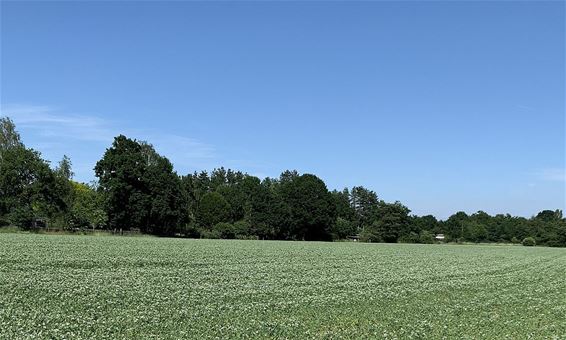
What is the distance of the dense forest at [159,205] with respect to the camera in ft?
277

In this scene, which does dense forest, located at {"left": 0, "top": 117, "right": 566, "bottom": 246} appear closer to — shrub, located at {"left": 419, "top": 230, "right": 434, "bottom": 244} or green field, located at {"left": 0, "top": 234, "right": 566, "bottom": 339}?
shrub, located at {"left": 419, "top": 230, "right": 434, "bottom": 244}

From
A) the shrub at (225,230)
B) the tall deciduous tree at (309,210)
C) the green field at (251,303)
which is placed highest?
the tall deciduous tree at (309,210)

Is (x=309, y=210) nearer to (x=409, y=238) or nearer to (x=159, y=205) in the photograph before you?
(x=409, y=238)

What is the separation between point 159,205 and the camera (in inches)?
3866

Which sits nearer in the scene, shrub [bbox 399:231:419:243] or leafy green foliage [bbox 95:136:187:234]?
leafy green foliage [bbox 95:136:187:234]

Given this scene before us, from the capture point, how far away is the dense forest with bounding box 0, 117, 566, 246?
84.4m

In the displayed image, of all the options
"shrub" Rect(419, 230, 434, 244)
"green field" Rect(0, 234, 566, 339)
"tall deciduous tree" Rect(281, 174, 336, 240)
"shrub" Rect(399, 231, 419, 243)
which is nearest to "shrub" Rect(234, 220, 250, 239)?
"tall deciduous tree" Rect(281, 174, 336, 240)

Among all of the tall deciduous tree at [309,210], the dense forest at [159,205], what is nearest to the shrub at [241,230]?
the dense forest at [159,205]

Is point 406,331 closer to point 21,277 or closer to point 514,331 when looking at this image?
point 514,331

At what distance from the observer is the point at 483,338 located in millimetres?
13297

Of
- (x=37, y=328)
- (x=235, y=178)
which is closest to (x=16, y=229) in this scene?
(x=37, y=328)

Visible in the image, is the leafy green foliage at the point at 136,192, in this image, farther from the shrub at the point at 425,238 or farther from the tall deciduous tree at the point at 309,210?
the shrub at the point at 425,238

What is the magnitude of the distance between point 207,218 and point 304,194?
921 inches

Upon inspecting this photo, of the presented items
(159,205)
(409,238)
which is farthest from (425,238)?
(159,205)
